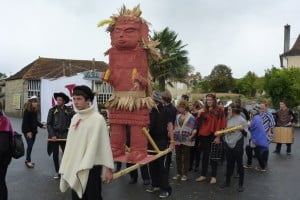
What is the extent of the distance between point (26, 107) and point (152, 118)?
3.36 m

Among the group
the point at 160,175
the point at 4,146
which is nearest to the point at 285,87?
the point at 160,175

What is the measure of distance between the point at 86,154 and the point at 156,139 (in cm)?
295

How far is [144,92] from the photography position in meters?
6.19

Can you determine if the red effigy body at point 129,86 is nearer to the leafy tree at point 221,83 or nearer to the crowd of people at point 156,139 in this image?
the crowd of people at point 156,139

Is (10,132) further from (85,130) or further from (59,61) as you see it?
(59,61)

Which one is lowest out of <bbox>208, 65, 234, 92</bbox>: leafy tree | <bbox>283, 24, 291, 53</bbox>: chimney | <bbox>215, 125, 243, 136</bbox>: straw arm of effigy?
<bbox>215, 125, 243, 136</bbox>: straw arm of effigy

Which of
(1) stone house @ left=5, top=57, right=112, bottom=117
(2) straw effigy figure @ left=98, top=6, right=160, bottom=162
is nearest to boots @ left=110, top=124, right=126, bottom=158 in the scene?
(2) straw effigy figure @ left=98, top=6, right=160, bottom=162

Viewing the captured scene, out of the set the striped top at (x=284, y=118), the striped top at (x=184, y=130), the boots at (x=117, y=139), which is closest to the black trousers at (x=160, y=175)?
the boots at (x=117, y=139)

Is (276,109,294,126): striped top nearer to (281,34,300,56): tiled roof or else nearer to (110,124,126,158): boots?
(110,124,126,158): boots

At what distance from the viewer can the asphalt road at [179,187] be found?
612 cm

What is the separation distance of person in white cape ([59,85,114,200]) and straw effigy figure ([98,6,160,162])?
7.16 feet

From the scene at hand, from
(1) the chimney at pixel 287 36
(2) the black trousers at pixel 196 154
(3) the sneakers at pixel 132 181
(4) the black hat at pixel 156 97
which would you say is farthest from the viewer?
(1) the chimney at pixel 287 36

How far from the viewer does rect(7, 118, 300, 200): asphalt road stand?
6.12 metres

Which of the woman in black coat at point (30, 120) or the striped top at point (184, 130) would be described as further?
the woman in black coat at point (30, 120)
